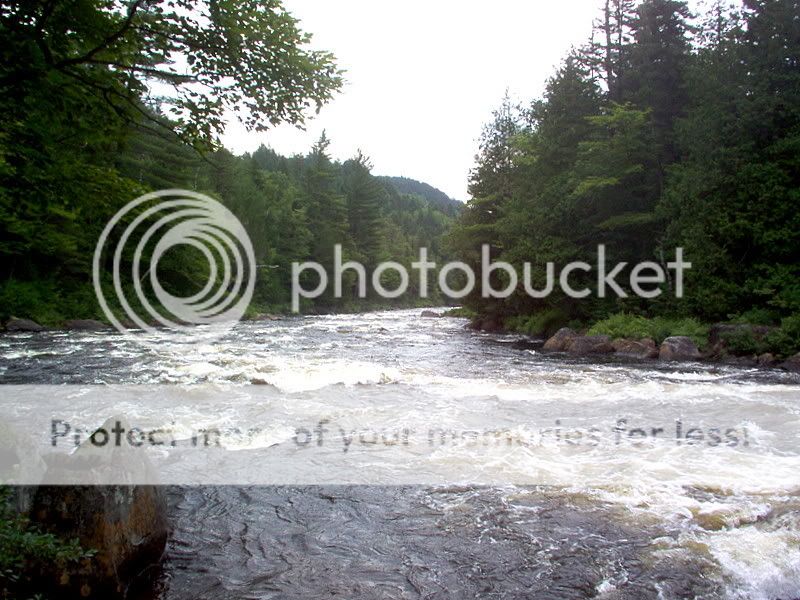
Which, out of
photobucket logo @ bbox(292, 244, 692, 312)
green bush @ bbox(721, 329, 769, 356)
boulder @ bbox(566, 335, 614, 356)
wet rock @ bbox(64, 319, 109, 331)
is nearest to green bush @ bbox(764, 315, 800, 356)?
green bush @ bbox(721, 329, 769, 356)

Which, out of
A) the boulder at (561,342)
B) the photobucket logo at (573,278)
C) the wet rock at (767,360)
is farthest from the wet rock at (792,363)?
the boulder at (561,342)

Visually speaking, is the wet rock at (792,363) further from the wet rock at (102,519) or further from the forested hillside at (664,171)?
the wet rock at (102,519)

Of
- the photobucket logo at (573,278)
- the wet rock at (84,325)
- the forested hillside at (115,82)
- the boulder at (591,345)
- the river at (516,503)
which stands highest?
the forested hillside at (115,82)

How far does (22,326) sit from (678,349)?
77.3 feet

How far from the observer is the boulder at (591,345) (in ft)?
57.9

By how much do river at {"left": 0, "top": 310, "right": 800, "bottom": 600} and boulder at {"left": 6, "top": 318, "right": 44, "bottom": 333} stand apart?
11.8 meters

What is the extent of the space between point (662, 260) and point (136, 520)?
2038cm

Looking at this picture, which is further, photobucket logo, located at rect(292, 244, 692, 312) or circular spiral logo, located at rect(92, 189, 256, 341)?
circular spiral logo, located at rect(92, 189, 256, 341)

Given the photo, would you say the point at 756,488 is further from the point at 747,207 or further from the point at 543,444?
the point at 747,207

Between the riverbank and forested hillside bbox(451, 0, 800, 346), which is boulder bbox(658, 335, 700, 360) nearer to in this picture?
the riverbank

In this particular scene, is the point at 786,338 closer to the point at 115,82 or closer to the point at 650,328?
the point at 650,328

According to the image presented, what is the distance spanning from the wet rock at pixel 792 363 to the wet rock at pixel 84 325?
24515 mm

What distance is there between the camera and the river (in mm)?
3756

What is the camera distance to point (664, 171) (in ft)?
74.0
